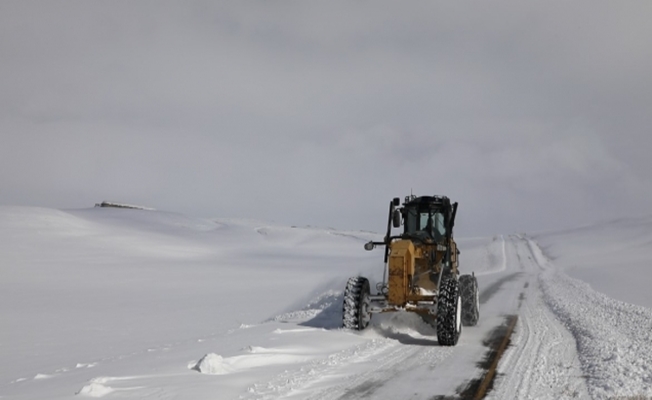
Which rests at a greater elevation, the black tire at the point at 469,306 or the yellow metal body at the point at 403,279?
the yellow metal body at the point at 403,279

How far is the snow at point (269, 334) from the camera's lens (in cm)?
721

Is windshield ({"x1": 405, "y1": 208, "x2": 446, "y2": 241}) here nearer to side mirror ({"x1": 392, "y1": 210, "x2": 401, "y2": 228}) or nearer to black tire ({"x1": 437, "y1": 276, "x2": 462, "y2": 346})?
side mirror ({"x1": 392, "y1": 210, "x2": 401, "y2": 228})

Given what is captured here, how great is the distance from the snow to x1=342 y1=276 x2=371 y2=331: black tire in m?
0.23

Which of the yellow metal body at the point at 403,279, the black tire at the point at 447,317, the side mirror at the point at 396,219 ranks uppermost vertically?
the side mirror at the point at 396,219

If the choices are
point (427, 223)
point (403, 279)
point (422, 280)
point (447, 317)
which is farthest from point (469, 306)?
point (447, 317)

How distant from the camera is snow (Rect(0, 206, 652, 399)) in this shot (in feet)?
23.6

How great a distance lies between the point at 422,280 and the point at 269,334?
386cm

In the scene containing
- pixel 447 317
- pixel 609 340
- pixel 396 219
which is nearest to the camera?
pixel 447 317

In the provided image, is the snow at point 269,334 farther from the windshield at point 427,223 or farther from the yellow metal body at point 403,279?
the windshield at point 427,223

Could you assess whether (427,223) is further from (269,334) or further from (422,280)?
(269,334)

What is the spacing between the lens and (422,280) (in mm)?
12750

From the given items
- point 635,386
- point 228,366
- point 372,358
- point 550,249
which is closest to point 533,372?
point 635,386

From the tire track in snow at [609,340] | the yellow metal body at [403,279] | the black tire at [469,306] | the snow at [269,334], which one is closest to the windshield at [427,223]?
the yellow metal body at [403,279]

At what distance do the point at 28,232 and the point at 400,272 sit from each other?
34.9 meters
